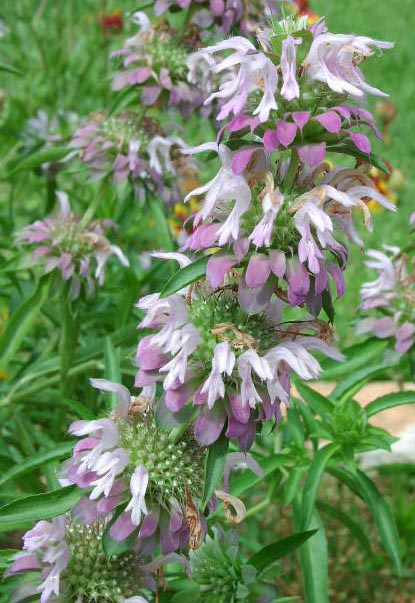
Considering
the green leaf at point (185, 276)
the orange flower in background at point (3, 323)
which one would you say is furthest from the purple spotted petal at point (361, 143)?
the orange flower in background at point (3, 323)

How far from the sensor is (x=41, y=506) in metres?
1.11

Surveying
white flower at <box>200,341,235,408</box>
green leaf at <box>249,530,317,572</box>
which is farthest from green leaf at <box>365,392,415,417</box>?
white flower at <box>200,341,235,408</box>

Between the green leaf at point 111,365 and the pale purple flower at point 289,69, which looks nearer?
the pale purple flower at point 289,69

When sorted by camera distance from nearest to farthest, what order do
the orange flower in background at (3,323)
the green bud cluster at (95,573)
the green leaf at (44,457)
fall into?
the green bud cluster at (95,573)
the green leaf at (44,457)
the orange flower in background at (3,323)

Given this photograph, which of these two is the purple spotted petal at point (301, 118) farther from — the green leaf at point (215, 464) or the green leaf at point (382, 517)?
the green leaf at point (382, 517)

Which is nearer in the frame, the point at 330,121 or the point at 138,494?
the point at 330,121

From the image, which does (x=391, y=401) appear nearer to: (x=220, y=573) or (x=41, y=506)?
(x=220, y=573)

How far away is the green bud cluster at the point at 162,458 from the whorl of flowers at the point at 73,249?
0.69 meters

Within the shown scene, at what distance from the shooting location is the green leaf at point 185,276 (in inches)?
38.6

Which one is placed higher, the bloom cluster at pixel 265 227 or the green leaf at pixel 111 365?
the bloom cluster at pixel 265 227

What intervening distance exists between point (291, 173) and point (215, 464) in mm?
384

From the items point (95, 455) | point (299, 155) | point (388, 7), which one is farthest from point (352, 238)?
point (388, 7)

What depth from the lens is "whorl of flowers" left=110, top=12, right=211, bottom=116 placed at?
1928 mm

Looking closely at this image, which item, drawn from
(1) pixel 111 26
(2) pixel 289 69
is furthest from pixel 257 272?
(1) pixel 111 26
